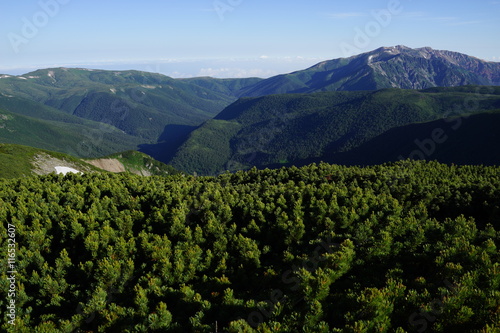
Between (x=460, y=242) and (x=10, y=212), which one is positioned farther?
(x=10, y=212)

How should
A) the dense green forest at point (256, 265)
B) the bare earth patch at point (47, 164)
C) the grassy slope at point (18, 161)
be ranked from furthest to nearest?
the bare earth patch at point (47, 164), the grassy slope at point (18, 161), the dense green forest at point (256, 265)

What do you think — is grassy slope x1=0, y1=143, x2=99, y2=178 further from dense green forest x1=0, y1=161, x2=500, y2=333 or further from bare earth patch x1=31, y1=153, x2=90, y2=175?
dense green forest x1=0, y1=161, x2=500, y2=333

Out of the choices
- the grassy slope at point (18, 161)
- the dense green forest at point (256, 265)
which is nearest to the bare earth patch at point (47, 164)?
the grassy slope at point (18, 161)

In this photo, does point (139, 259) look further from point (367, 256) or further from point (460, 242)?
point (460, 242)

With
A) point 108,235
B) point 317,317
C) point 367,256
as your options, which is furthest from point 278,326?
point 108,235

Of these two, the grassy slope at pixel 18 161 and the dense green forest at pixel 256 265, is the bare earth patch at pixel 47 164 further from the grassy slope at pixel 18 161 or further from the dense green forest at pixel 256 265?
the dense green forest at pixel 256 265

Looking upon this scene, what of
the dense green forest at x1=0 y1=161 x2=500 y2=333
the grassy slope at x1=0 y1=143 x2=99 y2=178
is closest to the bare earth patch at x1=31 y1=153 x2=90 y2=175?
the grassy slope at x1=0 y1=143 x2=99 y2=178

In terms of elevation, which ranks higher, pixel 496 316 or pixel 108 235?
pixel 496 316

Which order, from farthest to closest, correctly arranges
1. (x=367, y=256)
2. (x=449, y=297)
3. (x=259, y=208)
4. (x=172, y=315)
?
(x=259, y=208) < (x=367, y=256) < (x=172, y=315) < (x=449, y=297)

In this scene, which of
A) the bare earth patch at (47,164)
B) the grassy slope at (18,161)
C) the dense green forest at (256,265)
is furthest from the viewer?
the bare earth patch at (47,164)
